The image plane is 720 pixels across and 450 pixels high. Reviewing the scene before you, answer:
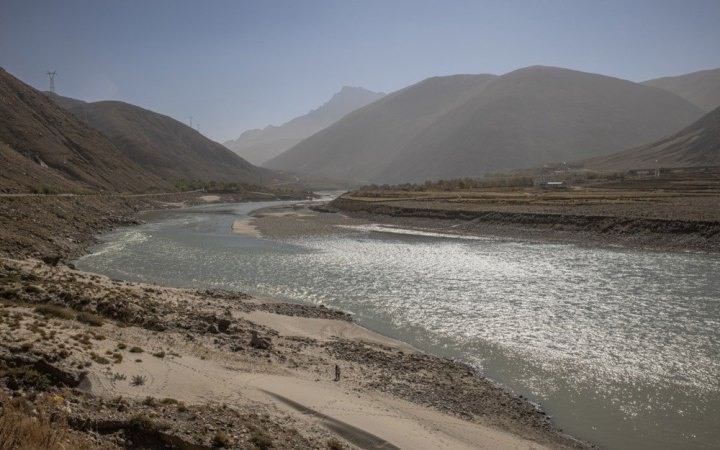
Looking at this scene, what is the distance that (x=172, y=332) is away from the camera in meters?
15.1

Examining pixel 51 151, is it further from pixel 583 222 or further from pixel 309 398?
pixel 309 398

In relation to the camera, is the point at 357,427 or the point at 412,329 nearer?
the point at 357,427

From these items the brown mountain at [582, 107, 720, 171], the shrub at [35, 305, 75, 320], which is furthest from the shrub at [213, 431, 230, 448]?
the brown mountain at [582, 107, 720, 171]

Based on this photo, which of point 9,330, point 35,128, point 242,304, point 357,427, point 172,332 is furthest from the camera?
point 35,128

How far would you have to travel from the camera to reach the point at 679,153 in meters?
153

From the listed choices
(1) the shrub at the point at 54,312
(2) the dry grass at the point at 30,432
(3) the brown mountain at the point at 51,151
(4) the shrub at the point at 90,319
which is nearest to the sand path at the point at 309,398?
(4) the shrub at the point at 90,319

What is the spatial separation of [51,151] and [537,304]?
89.9m

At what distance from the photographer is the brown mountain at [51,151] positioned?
219 feet

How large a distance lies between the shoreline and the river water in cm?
178

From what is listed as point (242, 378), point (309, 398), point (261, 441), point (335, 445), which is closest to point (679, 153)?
point (309, 398)

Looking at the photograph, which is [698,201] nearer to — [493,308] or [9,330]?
[493,308]

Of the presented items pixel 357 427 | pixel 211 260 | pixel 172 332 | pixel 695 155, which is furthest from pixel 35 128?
pixel 695 155

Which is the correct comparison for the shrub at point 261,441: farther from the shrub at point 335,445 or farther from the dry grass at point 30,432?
the dry grass at point 30,432

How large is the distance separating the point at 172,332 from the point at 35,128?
3651 inches
